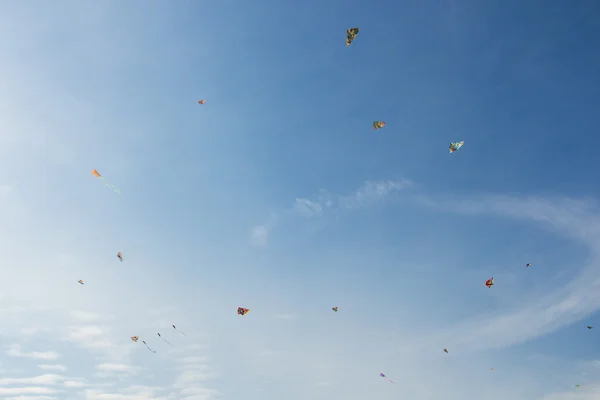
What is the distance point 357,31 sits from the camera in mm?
55812

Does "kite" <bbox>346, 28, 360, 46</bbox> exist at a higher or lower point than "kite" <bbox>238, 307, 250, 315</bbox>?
higher

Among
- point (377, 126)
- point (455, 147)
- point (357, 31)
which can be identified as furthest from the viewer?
point (377, 126)

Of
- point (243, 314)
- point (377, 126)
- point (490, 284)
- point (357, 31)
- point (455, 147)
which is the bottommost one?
point (243, 314)

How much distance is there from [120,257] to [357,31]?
56948 millimetres

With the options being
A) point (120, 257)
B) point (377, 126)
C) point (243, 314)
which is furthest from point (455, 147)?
point (120, 257)

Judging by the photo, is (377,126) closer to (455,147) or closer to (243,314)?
(455,147)

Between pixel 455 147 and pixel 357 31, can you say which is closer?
pixel 357 31

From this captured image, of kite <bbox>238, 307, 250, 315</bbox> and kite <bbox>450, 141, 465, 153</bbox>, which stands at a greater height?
kite <bbox>450, 141, 465, 153</bbox>

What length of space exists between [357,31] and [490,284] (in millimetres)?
49749

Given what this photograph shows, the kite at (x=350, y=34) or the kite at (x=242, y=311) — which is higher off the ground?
the kite at (x=350, y=34)

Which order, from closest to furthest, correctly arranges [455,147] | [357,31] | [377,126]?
1. [357,31]
2. [455,147]
3. [377,126]

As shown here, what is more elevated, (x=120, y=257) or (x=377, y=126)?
(x=377, y=126)

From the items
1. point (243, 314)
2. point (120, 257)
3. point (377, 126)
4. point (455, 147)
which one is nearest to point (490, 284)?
point (455, 147)

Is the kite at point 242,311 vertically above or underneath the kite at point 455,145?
underneath
